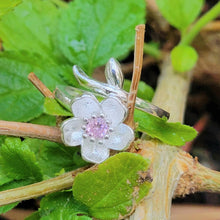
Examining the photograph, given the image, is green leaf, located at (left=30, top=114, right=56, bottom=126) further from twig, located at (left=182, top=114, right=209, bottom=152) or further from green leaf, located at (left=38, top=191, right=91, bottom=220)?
twig, located at (left=182, top=114, right=209, bottom=152)

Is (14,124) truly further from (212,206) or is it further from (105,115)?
(212,206)

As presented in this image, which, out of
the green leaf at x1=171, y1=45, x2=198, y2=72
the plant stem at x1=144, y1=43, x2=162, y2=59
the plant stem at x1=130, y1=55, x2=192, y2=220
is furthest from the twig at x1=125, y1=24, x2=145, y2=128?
the plant stem at x1=144, y1=43, x2=162, y2=59

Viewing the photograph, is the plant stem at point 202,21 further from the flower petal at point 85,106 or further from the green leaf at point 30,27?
the flower petal at point 85,106

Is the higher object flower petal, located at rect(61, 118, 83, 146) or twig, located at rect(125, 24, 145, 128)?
twig, located at rect(125, 24, 145, 128)

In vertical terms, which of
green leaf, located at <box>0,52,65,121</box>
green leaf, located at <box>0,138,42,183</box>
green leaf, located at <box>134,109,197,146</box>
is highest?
green leaf, located at <box>0,52,65,121</box>

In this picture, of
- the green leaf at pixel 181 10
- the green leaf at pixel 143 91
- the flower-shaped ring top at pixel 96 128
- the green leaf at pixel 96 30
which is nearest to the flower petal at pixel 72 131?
the flower-shaped ring top at pixel 96 128

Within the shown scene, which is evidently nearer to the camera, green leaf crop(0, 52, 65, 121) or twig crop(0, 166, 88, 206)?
twig crop(0, 166, 88, 206)
